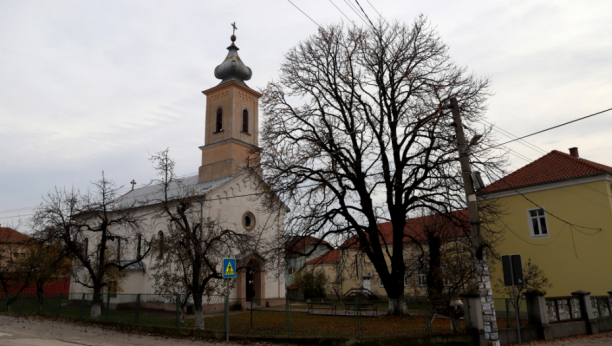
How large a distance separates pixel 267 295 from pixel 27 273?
15.1 metres

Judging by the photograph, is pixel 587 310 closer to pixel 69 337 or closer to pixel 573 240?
pixel 573 240

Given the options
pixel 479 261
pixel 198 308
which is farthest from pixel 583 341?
pixel 198 308

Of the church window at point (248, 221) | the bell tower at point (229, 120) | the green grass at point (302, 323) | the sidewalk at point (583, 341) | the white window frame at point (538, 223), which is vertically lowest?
the sidewalk at point (583, 341)

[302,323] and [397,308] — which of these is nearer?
[302,323]

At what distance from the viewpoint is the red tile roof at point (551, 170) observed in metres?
21.1

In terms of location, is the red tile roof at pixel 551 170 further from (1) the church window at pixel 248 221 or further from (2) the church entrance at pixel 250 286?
(2) the church entrance at pixel 250 286

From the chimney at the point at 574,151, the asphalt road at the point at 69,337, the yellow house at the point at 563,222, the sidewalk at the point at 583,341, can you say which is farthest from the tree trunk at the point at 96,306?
the chimney at the point at 574,151

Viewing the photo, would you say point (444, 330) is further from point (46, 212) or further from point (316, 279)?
point (316, 279)

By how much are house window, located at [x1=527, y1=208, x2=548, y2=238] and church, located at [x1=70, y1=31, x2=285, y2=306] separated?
14.4 m

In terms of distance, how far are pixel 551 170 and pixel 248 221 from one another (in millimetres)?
19395

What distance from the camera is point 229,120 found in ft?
105

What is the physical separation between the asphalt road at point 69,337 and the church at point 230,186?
8944mm

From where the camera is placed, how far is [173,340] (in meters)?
14.2

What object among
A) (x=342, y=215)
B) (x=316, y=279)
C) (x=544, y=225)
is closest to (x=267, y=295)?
(x=316, y=279)
